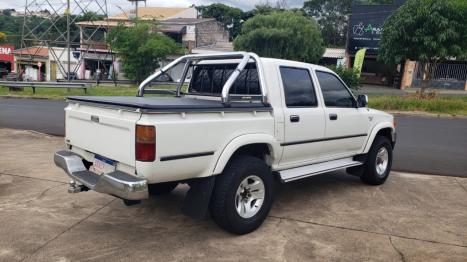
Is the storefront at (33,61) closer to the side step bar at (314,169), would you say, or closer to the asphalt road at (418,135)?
the asphalt road at (418,135)

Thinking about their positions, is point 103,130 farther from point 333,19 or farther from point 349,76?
point 333,19

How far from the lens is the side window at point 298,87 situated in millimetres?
4977

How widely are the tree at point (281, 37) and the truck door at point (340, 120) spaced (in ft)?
92.3

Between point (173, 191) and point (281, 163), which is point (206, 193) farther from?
point (173, 191)

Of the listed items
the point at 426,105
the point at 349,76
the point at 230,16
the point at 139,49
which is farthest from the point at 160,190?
the point at 230,16

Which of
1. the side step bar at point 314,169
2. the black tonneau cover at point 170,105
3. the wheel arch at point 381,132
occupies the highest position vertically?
the black tonneau cover at point 170,105

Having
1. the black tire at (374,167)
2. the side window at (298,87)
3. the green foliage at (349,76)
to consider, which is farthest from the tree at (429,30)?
the side window at (298,87)

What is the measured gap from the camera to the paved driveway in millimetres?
3990

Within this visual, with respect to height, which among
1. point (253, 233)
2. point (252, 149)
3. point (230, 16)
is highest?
point (230, 16)

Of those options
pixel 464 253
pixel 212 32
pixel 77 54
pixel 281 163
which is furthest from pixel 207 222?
pixel 212 32

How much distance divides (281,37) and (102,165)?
30.7 metres

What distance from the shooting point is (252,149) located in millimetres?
4766

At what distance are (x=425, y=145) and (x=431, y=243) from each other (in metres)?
6.16

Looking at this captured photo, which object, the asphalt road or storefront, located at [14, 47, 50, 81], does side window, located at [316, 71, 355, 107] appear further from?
storefront, located at [14, 47, 50, 81]
